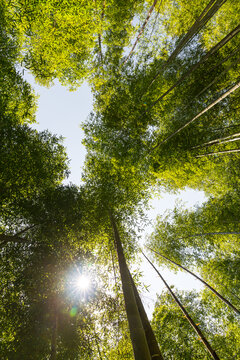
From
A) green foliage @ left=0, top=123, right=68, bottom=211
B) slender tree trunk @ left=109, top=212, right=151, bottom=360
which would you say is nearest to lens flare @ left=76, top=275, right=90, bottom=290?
slender tree trunk @ left=109, top=212, right=151, bottom=360

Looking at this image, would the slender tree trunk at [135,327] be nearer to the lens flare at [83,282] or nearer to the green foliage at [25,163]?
the lens flare at [83,282]

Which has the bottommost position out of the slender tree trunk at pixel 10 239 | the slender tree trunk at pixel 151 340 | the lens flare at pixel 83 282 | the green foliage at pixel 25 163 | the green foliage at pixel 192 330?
the green foliage at pixel 192 330

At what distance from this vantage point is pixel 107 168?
353 inches

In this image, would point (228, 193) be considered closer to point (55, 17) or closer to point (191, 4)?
point (191, 4)

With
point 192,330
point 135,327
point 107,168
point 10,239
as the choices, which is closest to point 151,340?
point 135,327

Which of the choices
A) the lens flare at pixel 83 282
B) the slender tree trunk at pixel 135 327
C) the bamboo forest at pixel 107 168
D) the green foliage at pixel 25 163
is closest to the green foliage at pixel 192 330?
the bamboo forest at pixel 107 168

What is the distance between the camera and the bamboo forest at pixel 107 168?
6324 mm

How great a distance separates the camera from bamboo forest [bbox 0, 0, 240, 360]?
6.32 meters

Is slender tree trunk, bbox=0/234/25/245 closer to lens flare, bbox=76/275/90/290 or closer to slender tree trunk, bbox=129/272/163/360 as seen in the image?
lens flare, bbox=76/275/90/290

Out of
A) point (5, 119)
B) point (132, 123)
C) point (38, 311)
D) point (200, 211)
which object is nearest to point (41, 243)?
point (38, 311)

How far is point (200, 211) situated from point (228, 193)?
211 centimetres

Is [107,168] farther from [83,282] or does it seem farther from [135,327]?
[135,327]

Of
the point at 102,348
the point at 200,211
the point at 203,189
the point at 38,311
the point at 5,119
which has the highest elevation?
the point at 5,119

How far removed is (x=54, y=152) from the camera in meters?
8.85
